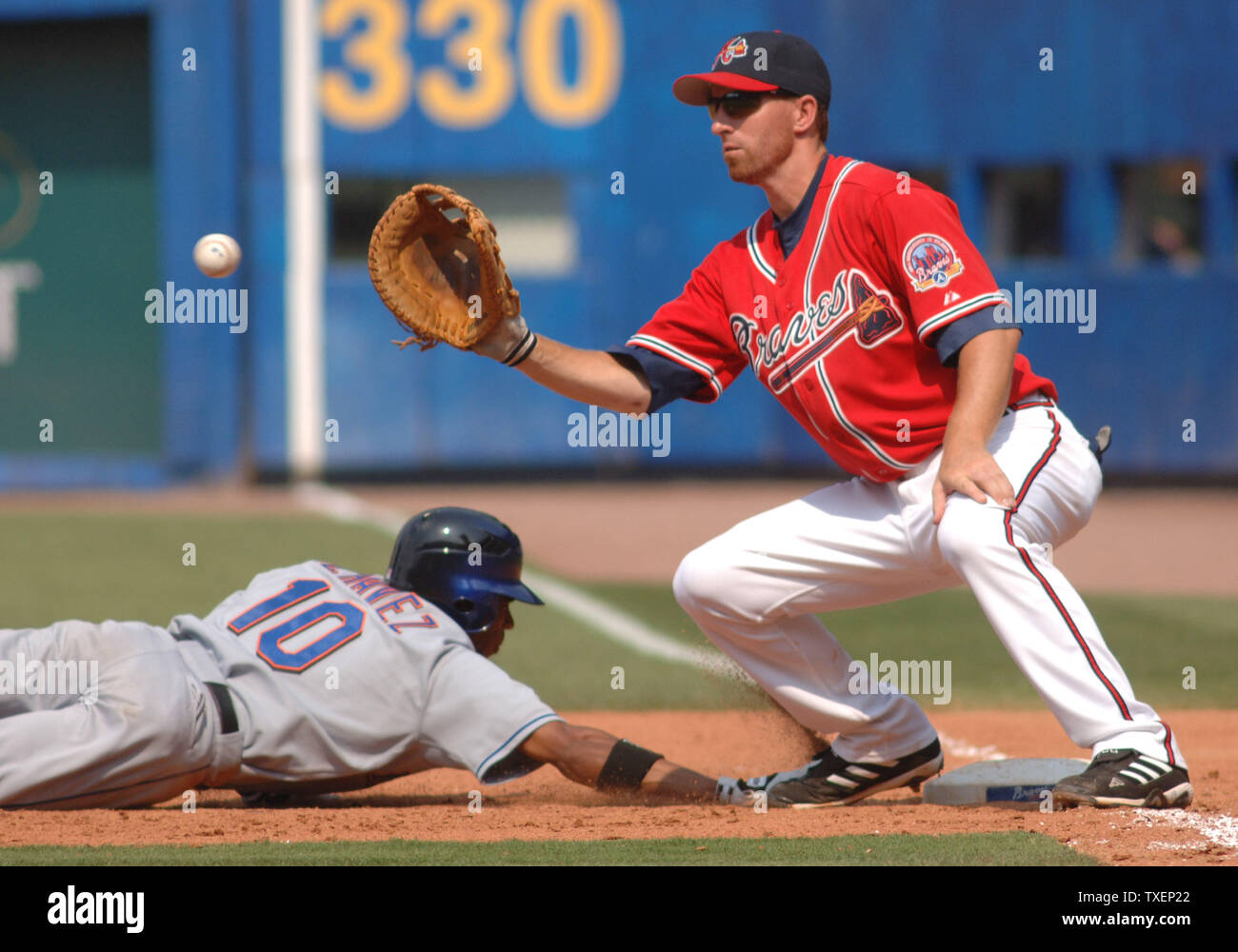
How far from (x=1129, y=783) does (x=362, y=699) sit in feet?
6.11

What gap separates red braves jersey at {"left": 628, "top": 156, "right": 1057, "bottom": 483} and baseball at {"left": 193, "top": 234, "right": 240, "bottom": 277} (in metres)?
2.09

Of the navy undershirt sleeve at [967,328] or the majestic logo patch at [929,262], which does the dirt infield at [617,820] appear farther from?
the majestic logo patch at [929,262]

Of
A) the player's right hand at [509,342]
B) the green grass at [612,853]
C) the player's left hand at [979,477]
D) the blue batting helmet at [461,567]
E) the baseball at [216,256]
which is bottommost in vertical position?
the green grass at [612,853]

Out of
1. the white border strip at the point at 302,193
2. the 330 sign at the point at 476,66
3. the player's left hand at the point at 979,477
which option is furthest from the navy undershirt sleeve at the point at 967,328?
the white border strip at the point at 302,193

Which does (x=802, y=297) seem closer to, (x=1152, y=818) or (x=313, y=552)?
(x=1152, y=818)

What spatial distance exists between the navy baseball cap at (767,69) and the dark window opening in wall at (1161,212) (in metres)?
11.3

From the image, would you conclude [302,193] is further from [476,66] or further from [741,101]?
[741,101]

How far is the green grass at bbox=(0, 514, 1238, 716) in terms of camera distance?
6828 millimetres

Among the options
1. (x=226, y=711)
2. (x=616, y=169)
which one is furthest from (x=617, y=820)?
(x=616, y=169)

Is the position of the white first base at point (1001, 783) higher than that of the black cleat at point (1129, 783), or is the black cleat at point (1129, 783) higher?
the black cleat at point (1129, 783)

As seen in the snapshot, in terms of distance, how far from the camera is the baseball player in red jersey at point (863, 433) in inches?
160

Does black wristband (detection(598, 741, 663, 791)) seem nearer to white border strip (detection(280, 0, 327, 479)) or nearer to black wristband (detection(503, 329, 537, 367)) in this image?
black wristband (detection(503, 329, 537, 367))

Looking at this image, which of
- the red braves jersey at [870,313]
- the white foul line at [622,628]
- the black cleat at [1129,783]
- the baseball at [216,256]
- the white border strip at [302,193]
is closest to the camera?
the black cleat at [1129,783]

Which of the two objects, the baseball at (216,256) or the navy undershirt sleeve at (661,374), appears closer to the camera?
the navy undershirt sleeve at (661,374)
